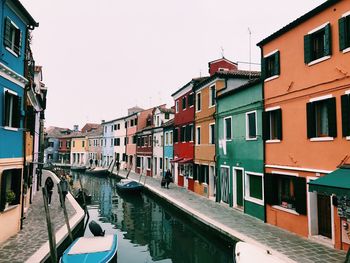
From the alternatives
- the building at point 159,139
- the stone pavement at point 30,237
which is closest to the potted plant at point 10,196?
the stone pavement at point 30,237

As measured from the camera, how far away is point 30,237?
36.7 feet

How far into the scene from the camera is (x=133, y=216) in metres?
19.3

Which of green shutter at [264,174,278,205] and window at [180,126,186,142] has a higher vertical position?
window at [180,126,186,142]

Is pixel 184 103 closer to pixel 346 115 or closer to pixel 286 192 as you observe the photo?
pixel 286 192

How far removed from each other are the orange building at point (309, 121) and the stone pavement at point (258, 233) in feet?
1.80

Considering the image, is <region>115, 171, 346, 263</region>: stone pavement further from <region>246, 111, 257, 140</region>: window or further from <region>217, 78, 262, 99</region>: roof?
<region>217, 78, 262, 99</region>: roof

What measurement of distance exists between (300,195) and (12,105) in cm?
1247

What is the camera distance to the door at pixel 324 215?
419 inches

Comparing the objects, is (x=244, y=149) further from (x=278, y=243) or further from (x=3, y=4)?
(x=3, y=4)

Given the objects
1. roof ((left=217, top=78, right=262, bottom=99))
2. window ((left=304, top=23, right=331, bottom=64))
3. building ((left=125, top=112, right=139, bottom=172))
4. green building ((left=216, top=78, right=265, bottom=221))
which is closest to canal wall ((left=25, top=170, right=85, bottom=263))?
green building ((left=216, top=78, right=265, bottom=221))

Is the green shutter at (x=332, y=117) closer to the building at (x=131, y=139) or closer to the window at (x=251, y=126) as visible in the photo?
the window at (x=251, y=126)

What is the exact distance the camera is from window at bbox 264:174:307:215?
11.5 m

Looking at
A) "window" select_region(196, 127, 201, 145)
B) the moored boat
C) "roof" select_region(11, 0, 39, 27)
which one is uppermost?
"roof" select_region(11, 0, 39, 27)

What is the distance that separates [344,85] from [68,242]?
12457 millimetres
